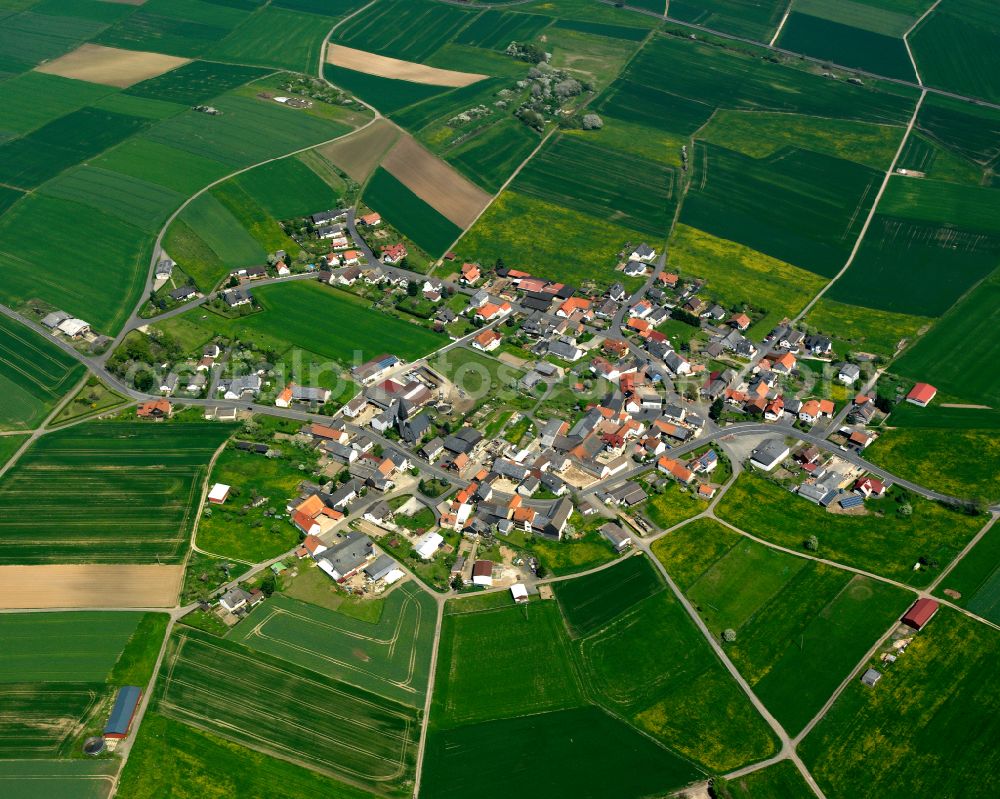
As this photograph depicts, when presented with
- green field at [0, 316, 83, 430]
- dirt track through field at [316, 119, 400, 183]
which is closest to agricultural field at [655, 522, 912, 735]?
green field at [0, 316, 83, 430]

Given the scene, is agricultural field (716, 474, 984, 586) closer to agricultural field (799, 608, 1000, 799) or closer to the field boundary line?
agricultural field (799, 608, 1000, 799)

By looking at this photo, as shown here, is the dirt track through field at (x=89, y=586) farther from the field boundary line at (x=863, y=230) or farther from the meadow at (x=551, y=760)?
the field boundary line at (x=863, y=230)

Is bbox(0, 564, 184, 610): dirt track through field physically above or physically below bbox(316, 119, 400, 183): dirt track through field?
below

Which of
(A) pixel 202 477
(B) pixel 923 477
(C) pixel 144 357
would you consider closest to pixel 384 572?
(A) pixel 202 477

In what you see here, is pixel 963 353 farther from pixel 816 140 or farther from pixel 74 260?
pixel 74 260

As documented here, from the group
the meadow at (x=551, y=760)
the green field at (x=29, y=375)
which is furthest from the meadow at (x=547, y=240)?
the meadow at (x=551, y=760)

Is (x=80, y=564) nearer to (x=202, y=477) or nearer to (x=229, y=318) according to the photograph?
(x=202, y=477)
